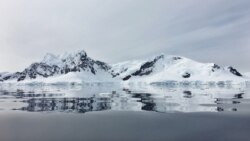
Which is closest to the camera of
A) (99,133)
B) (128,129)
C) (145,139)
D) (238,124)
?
(145,139)

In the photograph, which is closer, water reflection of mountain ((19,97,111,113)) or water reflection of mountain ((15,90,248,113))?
water reflection of mountain ((19,97,111,113))

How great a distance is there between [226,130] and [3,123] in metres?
18.8

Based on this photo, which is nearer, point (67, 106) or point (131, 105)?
point (67, 106)

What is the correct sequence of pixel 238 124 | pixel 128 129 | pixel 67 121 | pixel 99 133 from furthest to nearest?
pixel 67 121
pixel 238 124
pixel 128 129
pixel 99 133

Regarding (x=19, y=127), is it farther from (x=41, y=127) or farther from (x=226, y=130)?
(x=226, y=130)

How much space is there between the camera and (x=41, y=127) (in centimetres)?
2484

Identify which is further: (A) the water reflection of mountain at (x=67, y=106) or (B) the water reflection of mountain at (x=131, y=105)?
(B) the water reflection of mountain at (x=131, y=105)

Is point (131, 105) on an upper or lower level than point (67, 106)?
lower

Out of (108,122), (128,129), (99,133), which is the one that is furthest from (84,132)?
(108,122)

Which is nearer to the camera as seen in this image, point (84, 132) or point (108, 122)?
point (84, 132)

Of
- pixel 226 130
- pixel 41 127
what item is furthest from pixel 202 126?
pixel 41 127

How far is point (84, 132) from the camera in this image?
74.4 ft

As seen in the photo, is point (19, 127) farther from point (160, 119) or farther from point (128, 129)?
point (160, 119)

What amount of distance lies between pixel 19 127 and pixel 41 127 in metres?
1.76
